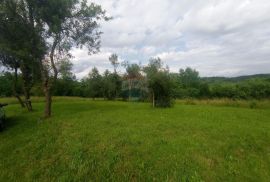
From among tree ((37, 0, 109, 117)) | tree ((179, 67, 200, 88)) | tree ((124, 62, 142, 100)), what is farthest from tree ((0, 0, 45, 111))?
tree ((179, 67, 200, 88))

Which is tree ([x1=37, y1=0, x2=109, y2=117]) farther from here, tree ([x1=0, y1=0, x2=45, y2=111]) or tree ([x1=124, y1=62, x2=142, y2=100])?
tree ([x1=124, y1=62, x2=142, y2=100])

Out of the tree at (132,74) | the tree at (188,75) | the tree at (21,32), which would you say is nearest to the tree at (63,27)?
the tree at (21,32)

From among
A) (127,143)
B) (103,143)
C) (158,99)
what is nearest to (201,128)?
(127,143)

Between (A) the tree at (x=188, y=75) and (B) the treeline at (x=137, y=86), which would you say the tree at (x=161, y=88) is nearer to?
(B) the treeline at (x=137, y=86)

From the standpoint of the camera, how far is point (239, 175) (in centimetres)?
635

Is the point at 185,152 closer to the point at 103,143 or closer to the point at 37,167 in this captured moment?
the point at 103,143

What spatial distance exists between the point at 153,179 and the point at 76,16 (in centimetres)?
1482

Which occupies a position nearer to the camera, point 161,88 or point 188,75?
point 161,88

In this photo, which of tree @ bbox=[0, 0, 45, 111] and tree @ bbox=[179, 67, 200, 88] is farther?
tree @ bbox=[179, 67, 200, 88]

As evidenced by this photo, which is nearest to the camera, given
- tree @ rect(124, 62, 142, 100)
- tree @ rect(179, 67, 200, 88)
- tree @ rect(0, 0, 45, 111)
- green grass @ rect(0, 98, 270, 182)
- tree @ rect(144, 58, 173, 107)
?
green grass @ rect(0, 98, 270, 182)

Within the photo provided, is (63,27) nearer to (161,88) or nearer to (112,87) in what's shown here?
(161,88)

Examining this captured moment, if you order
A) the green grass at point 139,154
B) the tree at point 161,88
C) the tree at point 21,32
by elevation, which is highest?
the tree at point 21,32

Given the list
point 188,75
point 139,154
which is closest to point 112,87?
point 139,154

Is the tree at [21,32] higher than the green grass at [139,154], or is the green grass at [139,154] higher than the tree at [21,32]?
the tree at [21,32]
